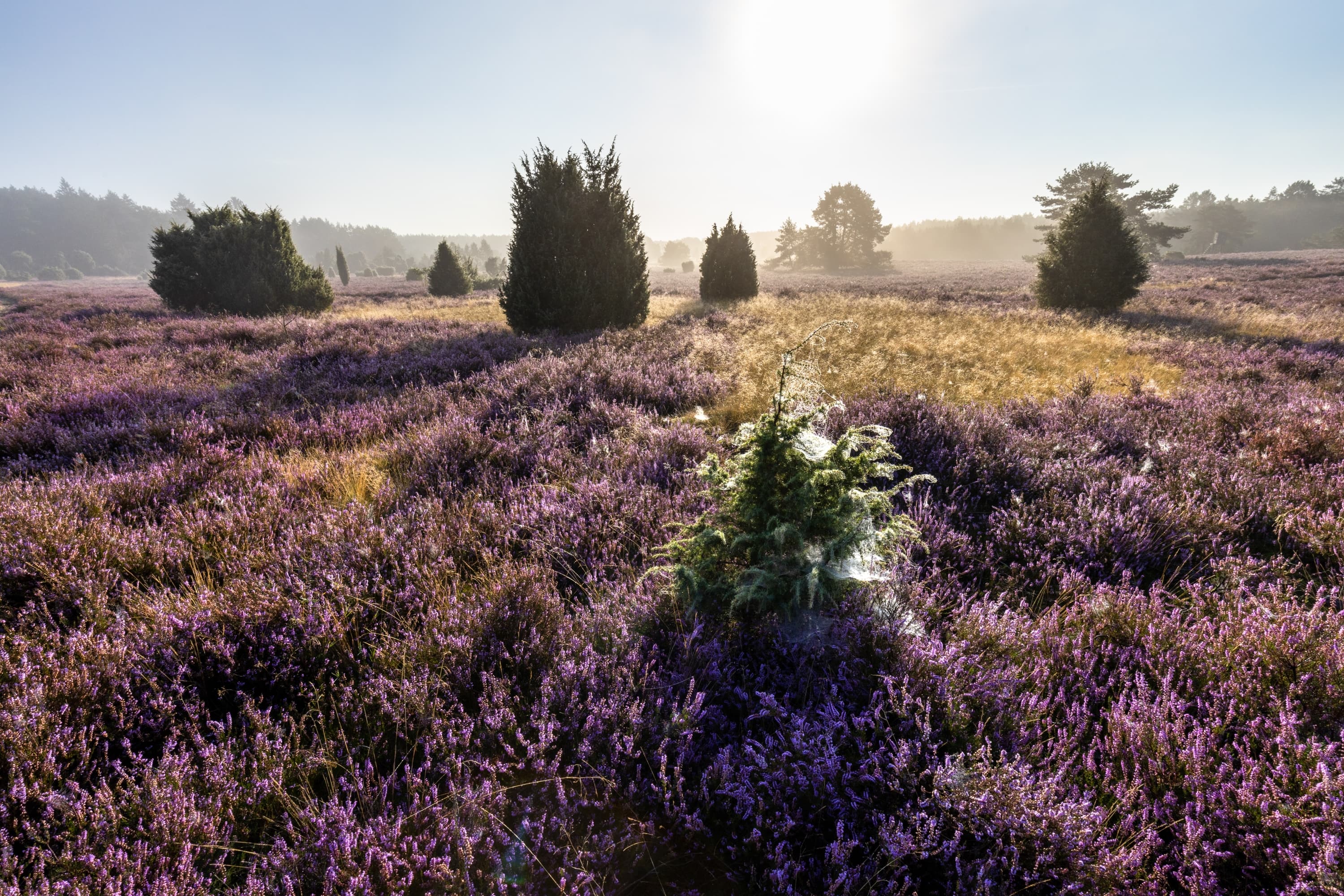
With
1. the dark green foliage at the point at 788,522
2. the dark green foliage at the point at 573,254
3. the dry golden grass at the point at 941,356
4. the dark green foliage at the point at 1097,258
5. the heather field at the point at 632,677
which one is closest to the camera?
the heather field at the point at 632,677

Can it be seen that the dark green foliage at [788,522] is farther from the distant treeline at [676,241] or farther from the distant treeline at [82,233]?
the distant treeline at [82,233]

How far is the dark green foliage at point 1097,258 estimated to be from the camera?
14453 mm

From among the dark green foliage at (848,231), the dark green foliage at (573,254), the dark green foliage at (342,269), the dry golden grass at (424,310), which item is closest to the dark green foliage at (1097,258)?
the dark green foliage at (573,254)

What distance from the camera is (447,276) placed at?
25.7 m

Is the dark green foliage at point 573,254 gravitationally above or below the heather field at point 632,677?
above

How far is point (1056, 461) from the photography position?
12.8ft

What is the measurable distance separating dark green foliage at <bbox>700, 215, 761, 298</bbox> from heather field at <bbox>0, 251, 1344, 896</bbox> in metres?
15.5

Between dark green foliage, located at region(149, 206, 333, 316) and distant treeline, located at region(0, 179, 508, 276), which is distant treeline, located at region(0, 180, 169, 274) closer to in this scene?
distant treeline, located at region(0, 179, 508, 276)

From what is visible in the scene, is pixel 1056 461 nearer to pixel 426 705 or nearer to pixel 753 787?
pixel 753 787

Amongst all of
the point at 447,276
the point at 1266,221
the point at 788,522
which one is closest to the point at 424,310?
the point at 447,276

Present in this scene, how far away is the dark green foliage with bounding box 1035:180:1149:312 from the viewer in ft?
47.4

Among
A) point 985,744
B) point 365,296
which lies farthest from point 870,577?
point 365,296

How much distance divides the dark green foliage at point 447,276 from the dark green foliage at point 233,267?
316 inches

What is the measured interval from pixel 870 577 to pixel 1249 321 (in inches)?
596
